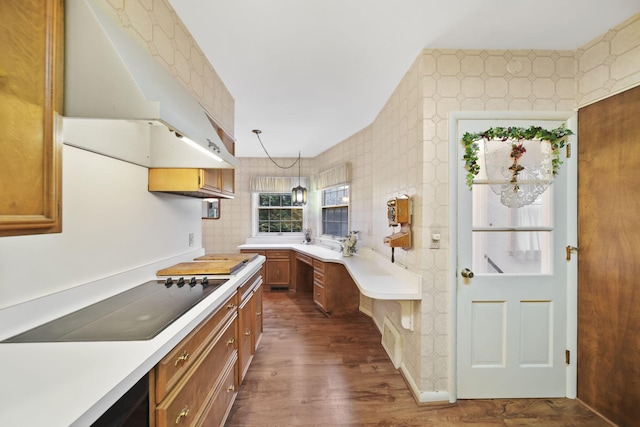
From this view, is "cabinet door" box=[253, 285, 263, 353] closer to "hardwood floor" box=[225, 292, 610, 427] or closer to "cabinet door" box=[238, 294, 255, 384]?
"cabinet door" box=[238, 294, 255, 384]

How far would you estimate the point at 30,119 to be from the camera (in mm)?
722


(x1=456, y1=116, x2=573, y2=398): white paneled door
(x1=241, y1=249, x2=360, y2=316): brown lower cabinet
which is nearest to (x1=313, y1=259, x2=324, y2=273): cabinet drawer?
(x1=241, y1=249, x2=360, y2=316): brown lower cabinet

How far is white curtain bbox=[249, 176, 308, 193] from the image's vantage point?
200 inches

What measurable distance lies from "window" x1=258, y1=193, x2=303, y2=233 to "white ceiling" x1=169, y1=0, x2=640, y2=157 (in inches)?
112

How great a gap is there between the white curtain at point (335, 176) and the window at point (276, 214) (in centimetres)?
94

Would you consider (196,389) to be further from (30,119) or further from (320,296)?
(320,296)

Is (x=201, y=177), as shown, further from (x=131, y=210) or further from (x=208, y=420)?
(x=208, y=420)

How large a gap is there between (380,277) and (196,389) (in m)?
1.64

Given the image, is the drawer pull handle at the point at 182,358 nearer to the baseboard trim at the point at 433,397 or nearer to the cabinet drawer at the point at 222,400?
the cabinet drawer at the point at 222,400

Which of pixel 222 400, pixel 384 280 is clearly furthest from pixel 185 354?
pixel 384 280

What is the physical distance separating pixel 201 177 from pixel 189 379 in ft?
3.86

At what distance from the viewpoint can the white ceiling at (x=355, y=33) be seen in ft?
4.97

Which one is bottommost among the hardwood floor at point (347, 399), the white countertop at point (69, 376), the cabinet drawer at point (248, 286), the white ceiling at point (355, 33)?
the hardwood floor at point (347, 399)

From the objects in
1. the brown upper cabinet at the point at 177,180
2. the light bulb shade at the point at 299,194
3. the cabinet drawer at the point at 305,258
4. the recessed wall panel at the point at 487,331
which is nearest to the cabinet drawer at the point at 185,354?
the brown upper cabinet at the point at 177,180
